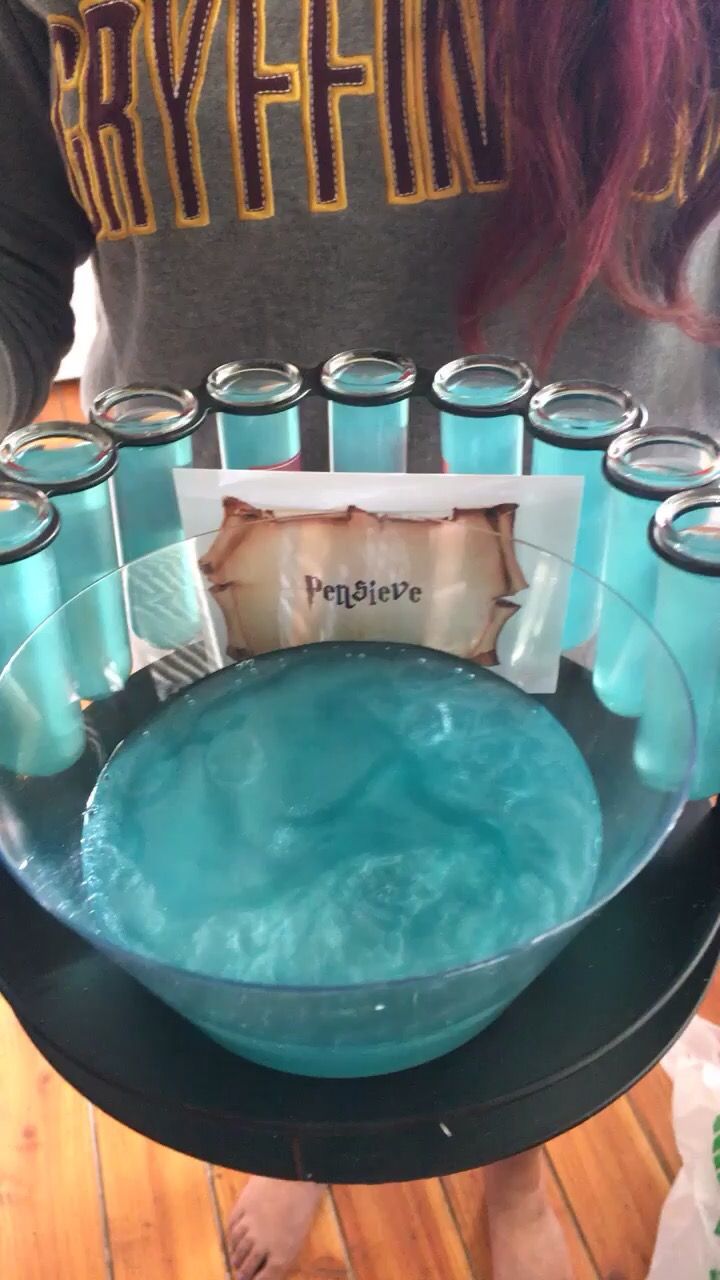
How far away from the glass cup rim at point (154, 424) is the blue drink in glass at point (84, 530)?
0.01 meters

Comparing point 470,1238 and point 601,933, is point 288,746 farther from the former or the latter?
point 470,1238

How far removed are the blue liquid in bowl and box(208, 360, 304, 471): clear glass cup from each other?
0.12 meters

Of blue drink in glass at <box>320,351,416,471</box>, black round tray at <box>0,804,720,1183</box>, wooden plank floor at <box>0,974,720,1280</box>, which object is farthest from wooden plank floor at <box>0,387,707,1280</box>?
blue drink in glass at <box>320,351,416,471</box>

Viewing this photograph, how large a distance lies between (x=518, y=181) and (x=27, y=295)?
1.29 ft

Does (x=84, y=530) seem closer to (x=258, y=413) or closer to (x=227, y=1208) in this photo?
(x=258, y=413)

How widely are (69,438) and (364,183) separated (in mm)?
328

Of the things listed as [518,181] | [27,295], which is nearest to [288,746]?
[518,181]

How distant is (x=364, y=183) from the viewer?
705 millimetres

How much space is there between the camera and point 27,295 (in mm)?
790

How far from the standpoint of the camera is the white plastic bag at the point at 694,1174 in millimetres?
832

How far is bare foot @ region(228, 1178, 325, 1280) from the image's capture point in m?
0.89

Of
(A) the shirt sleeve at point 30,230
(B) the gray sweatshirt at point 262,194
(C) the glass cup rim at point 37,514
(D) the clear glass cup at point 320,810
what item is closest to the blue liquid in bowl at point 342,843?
(D) the clear glass cup at point 320,810

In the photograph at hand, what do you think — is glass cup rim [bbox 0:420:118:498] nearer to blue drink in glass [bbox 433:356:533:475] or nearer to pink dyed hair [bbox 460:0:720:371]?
blue drink in glass [bbox 433:356:533:475]

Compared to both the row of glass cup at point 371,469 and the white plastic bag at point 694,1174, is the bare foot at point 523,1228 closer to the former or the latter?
the white plastic bag at point 694,1174
